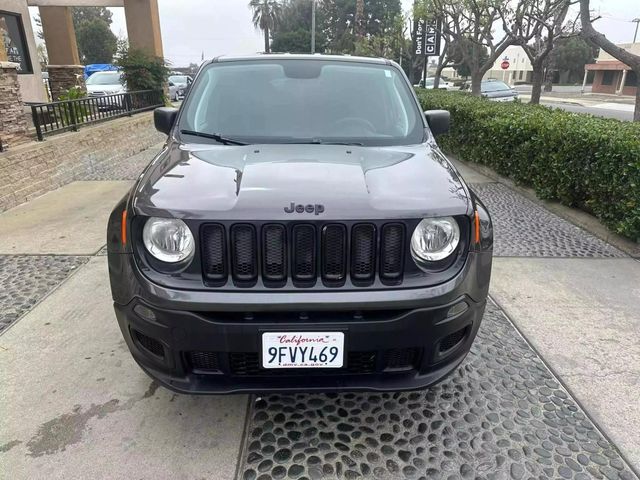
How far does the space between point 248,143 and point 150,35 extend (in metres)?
12.3

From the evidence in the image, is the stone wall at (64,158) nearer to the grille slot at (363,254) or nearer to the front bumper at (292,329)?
the front bumper at (292,329)

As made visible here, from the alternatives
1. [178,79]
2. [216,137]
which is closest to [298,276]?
[216,137]

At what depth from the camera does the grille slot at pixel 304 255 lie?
2014 mm

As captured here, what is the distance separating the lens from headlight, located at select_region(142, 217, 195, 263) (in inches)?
80.7

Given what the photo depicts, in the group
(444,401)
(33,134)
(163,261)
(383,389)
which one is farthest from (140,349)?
(33,134)

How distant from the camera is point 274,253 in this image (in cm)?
202

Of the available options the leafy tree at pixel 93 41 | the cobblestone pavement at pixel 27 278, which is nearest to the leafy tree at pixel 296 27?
the leafy tree at pixel 93 41

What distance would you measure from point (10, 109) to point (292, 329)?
235 inches

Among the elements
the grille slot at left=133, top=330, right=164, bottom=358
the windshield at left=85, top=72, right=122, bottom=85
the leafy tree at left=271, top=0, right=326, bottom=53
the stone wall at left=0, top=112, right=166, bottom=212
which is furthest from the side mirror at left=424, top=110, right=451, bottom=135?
the leafy tree at left=271, top=0, right=326, bottom=53

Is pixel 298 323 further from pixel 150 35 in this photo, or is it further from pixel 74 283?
pixel 150 35

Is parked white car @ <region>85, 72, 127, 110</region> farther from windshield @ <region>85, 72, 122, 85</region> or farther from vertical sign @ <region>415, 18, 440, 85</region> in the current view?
vertical sign @ <region>415, 18, 440, 85</region>

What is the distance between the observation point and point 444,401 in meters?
2.64

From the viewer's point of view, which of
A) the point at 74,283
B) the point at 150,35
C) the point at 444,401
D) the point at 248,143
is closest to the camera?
the point at 444,401

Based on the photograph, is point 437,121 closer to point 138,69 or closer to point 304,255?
point 304,255
